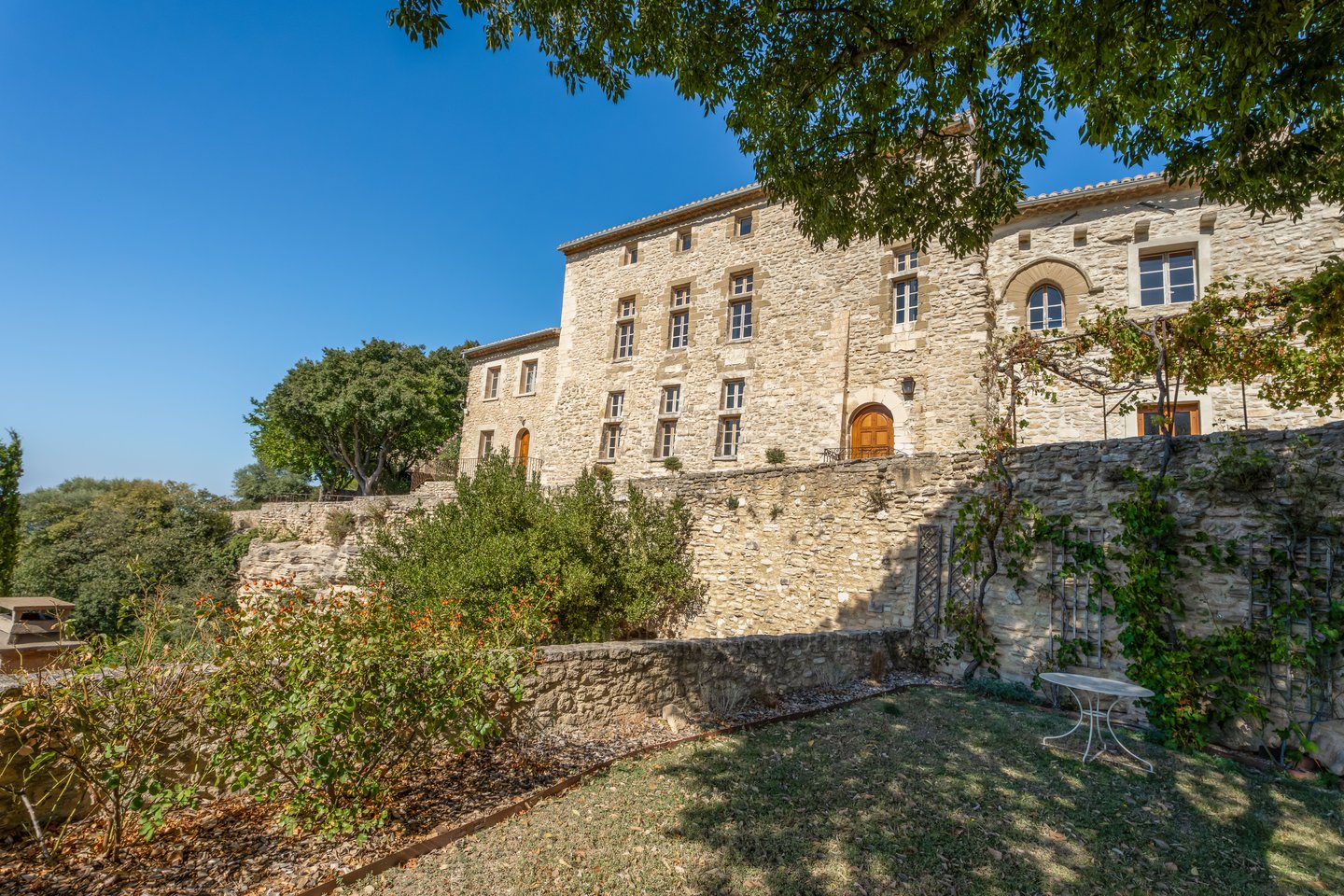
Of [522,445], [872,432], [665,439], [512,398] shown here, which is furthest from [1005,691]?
[512,398]

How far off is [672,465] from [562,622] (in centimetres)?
753

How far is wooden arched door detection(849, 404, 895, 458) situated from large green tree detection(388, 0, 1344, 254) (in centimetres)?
807

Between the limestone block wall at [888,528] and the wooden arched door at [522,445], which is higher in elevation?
the wooden arched door at [522,445]

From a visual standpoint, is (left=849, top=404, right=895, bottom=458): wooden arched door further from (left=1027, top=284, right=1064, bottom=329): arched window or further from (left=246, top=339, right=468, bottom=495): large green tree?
(left=246, top=339, right=468, bottom=495): large green tree

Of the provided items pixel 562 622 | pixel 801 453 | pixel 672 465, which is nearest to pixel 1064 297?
pixel 801 453

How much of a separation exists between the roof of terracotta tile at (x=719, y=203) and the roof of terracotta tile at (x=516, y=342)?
2797 millimetres

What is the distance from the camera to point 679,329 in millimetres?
17453

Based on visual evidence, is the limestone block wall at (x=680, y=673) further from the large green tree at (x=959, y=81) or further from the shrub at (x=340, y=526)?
the shrub at (x=340, y=526)

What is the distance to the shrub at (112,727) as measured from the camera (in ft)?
8.93

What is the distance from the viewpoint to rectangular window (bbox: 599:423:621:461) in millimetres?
17875

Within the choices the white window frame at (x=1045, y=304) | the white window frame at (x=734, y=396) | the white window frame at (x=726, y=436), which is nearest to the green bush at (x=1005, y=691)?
the white window frame at (x=1045, y=304)

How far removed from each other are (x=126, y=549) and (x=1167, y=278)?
95.6 feet

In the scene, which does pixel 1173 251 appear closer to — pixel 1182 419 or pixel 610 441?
pixel 1182 419

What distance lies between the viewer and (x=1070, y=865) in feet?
10.4
